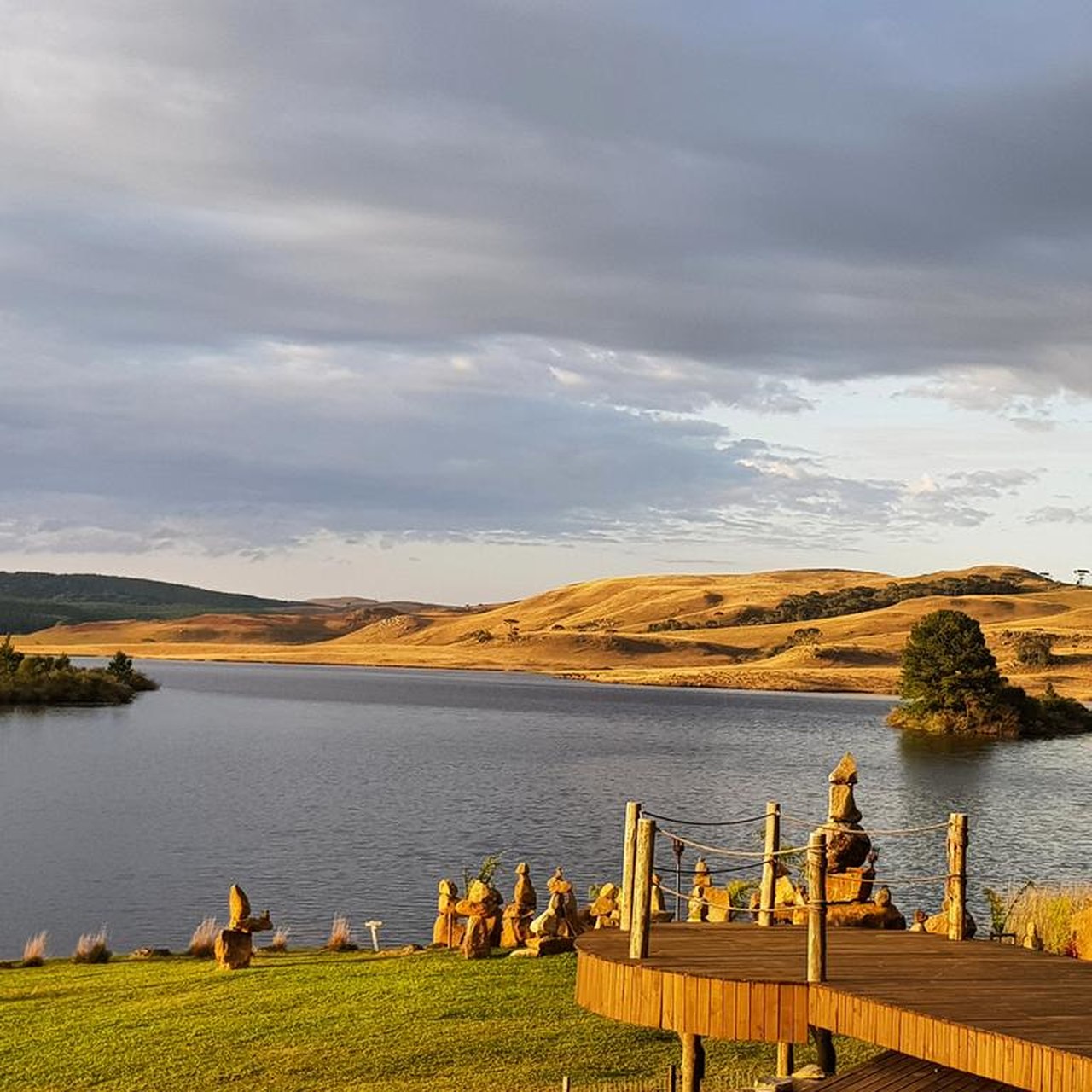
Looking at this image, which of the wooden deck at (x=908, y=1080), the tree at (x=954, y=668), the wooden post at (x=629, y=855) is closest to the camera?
the wooden deck at (x=908, y=1080)

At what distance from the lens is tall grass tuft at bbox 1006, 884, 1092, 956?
949 inches

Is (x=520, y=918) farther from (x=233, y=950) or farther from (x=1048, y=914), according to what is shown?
(x=1048, y=914)

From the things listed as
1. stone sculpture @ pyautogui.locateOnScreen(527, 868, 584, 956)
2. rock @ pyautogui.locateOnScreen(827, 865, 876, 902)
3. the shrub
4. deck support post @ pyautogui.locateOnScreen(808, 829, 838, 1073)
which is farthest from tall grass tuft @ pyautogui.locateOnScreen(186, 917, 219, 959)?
the shrub

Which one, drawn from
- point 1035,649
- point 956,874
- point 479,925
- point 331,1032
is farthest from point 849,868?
point 1035,649

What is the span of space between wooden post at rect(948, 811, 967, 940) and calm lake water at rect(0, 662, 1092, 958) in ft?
49.4

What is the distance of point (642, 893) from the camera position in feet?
47.1

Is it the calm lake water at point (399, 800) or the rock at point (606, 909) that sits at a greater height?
the rock at point (606, 909)

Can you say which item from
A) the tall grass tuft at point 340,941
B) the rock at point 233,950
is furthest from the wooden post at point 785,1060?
the tall grass tuft at point 340,941

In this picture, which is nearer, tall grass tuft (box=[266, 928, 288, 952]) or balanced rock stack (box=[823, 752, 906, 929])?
balanced rock stack (box=[823, 752, 906, 929])

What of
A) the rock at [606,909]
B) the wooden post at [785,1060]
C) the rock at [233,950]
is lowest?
the rock at [233,950]

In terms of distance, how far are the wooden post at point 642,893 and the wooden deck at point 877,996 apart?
18 centimetres

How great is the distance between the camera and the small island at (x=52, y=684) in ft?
355

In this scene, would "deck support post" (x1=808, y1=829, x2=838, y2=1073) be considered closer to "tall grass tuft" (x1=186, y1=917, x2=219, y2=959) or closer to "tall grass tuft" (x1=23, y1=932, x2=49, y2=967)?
"tall grass tuft" (x1=186, y1=917, x2=219, y2=959)

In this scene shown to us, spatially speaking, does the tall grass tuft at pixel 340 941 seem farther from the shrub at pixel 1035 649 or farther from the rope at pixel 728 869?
the shrub at pixel 1035 649
